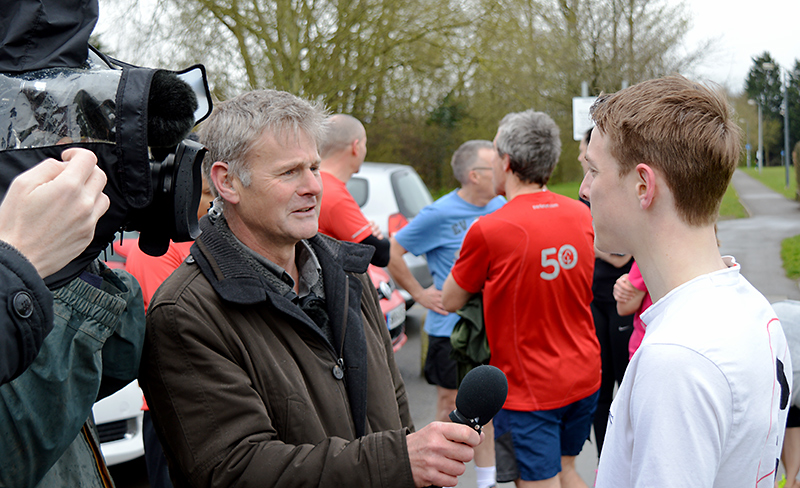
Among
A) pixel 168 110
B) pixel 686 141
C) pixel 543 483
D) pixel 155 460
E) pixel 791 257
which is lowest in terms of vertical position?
pixel 791 257

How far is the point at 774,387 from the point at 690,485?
0.96ft

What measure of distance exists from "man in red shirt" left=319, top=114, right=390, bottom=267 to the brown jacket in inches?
75.7

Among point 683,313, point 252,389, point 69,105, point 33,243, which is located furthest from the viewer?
point 252,389

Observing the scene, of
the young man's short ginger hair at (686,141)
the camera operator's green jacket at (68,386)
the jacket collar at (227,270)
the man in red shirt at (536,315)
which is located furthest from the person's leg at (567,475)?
the camera operator's green jacket at (68,386)

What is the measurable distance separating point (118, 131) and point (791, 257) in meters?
13.1

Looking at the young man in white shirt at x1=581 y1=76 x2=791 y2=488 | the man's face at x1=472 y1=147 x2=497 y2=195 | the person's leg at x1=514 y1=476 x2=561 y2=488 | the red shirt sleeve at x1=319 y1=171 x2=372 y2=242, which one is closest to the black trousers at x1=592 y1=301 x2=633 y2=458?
the person's leg at x1=514 y1=476 x2=561 y2=488

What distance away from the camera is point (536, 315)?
123 inches

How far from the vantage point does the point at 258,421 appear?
5.44 ft

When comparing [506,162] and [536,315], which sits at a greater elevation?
[506,162]

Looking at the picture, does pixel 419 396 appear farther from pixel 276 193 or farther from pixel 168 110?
pixel 168 110

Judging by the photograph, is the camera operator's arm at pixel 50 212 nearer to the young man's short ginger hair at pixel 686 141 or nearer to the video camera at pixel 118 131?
the video camera at pixel 118 131


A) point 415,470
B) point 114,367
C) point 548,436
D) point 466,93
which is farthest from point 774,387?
point 466,93

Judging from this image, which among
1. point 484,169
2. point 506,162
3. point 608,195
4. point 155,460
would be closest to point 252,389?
point 608,195

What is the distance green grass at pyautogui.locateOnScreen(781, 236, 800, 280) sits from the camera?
33.9 feet
